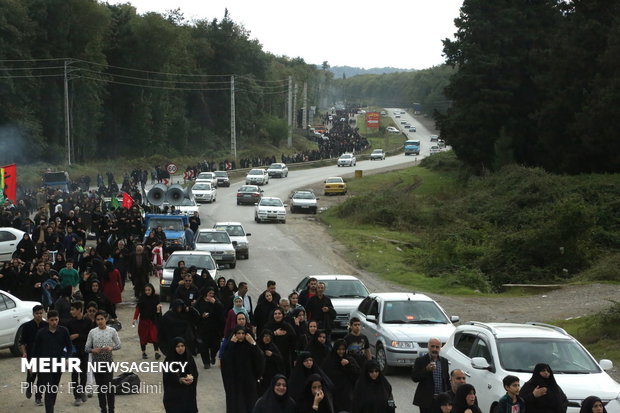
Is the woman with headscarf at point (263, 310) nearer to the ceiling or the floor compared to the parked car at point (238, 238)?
nearer to the ceiling

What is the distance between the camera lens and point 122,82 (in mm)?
100000

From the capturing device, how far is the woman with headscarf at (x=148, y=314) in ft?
55.2

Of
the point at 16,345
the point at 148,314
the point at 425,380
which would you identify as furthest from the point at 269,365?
the point at 16,345

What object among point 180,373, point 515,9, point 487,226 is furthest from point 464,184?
point 180,373

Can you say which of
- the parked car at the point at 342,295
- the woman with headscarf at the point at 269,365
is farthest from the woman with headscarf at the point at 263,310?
the parked car at the point at 342,295

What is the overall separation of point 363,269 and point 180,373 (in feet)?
78.6

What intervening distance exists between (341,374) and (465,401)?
2.23 metres

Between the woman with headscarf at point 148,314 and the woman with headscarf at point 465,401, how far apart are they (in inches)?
327

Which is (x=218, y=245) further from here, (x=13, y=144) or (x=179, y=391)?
(x=13, y=144)

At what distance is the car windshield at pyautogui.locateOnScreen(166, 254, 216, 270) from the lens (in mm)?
25484

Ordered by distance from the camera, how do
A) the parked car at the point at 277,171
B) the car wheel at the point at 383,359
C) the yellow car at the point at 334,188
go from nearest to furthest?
the car wheel at the point at 383,359 → the yellow car at the point at 334,188 → the parked car at the point at 277,171

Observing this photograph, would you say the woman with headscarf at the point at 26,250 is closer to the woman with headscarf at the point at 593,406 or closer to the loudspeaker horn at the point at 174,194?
the loudspeaker horn at the point at 174,194

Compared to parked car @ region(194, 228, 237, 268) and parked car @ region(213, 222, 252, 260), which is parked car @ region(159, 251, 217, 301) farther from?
parked car @ region(213, 222, 252, 260)

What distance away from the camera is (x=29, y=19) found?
3110 inches
